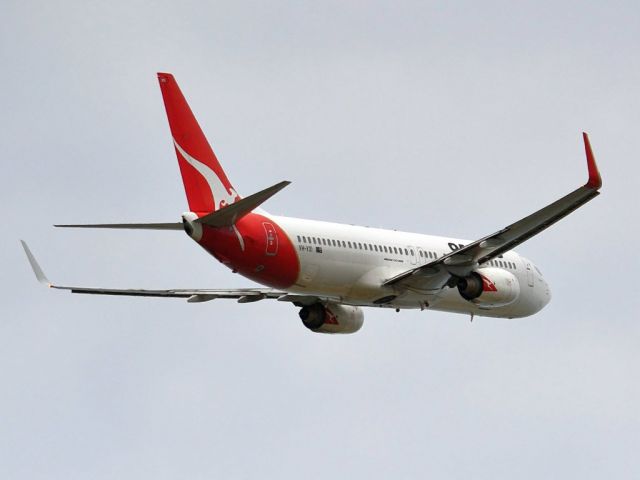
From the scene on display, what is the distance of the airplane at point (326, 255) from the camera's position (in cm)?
4831

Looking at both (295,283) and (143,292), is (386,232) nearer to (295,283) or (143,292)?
(295,283)

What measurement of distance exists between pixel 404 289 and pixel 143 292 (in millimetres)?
9832

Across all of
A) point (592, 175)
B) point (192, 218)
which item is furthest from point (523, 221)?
point (192, 218)

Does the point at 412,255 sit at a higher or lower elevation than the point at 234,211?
lower

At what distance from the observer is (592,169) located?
149ft

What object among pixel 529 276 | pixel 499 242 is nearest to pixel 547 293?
pixel 529 276

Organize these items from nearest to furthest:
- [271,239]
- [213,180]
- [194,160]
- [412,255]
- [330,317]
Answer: [271,239] < [194,160] < [213,180] < [412,255] < [330,317]

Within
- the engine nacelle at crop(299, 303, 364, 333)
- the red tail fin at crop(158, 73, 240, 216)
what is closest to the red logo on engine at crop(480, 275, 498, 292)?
the engine nacelle at crop(299, 303, 364, 333)

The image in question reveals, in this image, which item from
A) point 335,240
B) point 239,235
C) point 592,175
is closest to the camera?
point 592,175

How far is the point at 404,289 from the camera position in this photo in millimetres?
53719

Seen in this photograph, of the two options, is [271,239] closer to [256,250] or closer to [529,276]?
[256,250]

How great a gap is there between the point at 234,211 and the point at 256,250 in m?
2.72

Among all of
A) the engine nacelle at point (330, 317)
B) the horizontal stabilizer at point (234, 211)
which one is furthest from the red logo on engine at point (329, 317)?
the horizontal stabilizer at point (234, 211)

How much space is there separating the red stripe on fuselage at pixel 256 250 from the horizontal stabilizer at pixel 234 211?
1.20 ft
